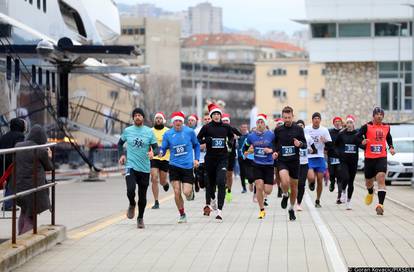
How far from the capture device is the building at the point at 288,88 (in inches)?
5359

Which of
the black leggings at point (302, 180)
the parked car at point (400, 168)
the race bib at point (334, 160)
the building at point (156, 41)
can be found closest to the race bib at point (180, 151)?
the black leggings at point (302, 180)

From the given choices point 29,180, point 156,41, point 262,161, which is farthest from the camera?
point 156,41

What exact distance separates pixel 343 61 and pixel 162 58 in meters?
A: 90.9

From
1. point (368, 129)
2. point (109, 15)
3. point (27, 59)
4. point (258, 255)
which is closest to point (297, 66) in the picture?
point (109, 15)

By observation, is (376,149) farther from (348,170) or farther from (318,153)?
(318,153)

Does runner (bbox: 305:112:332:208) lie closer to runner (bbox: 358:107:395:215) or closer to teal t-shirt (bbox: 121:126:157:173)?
runner (bbox: 358:107:395:215)

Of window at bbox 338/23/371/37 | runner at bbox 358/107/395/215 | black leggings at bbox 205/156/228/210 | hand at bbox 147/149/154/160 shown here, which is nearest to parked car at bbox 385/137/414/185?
runner at bbox 358/107/395/215

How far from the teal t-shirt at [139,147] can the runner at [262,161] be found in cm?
245

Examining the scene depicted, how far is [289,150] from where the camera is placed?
19.2 m

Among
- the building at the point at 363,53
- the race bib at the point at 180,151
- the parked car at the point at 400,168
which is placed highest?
the building at the point at 363,53

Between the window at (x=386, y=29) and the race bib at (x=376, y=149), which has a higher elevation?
the window at (x=386, y=29)

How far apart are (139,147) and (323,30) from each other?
200 feet

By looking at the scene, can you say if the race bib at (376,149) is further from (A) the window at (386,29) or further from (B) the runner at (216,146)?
(A) the window at (386,29)

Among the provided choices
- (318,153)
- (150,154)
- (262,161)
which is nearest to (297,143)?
(262,161)
